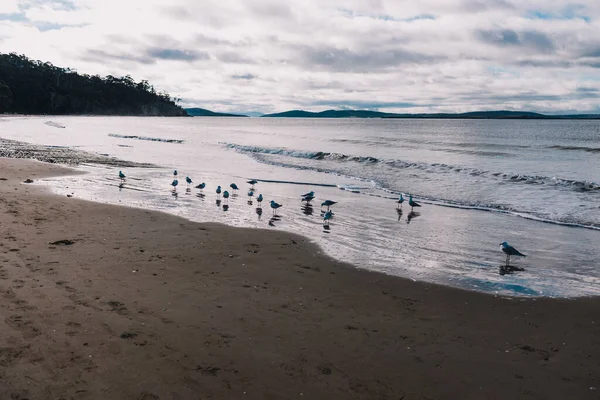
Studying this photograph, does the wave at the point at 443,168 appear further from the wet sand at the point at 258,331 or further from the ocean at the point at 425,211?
the wet sand at the point at 258,331

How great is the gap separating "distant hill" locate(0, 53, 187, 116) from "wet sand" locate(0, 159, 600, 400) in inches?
5467

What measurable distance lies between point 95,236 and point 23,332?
4.64 m

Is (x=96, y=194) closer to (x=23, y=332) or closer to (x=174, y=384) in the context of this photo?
(x=23, y=332)

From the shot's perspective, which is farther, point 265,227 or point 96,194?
point 96,194

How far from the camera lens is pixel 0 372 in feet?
15.1

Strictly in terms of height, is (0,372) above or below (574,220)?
below

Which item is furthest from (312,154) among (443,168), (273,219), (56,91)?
(56,91)

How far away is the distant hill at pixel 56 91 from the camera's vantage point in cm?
13630

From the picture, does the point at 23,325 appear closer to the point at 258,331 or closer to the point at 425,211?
the point at 258,331

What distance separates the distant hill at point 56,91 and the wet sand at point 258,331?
456 ft

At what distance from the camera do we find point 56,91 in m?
152

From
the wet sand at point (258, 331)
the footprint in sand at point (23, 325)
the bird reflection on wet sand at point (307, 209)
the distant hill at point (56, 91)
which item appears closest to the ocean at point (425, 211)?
the bird reflection on wet sand at point (307, 209)

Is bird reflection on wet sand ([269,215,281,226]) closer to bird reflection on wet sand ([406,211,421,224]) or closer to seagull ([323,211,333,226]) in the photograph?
seagull ([323,211,333,226])

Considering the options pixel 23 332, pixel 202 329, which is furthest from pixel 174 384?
pixel 23 332
